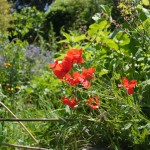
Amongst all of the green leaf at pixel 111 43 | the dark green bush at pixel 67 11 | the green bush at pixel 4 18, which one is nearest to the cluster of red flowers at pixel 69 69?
the green leaf at pixel 111 43

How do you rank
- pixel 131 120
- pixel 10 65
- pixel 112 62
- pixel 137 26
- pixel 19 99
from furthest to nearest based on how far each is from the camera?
pixel 10 65 < pixel 19 99 < pixel 112 62 < pixel 137 26 < pixel 131 120

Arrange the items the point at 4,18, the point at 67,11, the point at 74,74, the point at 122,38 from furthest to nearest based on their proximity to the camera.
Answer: the point at 67,11 < the point at 4,18 < the point at 122,38 < the point at 74,74

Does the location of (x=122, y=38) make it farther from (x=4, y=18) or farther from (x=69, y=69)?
(x=4, y=18)

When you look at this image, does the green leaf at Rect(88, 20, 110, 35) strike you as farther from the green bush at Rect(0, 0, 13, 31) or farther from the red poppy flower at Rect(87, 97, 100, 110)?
the green bush at Rect(0, 0, 13, 31)

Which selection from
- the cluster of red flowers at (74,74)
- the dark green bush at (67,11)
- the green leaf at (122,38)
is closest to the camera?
the cluster of red flowers at (74,74)

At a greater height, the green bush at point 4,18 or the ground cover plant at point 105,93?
the ground cover plant at point 105,93

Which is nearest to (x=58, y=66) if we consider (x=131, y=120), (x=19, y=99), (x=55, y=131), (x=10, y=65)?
(x=131, y=120)

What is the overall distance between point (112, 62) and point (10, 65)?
3.08m

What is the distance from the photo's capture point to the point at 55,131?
98.3 inches

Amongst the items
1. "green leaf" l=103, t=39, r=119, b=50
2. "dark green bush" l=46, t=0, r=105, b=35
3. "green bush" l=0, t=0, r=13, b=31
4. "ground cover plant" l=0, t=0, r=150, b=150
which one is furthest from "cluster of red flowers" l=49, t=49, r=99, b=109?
"green bush" l=0, t=0, r=13, b=31

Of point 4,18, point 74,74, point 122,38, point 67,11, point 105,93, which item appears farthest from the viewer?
point 67,11

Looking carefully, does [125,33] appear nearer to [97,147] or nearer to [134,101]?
[134,101]

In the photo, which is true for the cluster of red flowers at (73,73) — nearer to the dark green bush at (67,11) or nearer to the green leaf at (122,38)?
the green leaf at (122,38)

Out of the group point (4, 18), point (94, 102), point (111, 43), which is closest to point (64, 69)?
point (94, 102)
